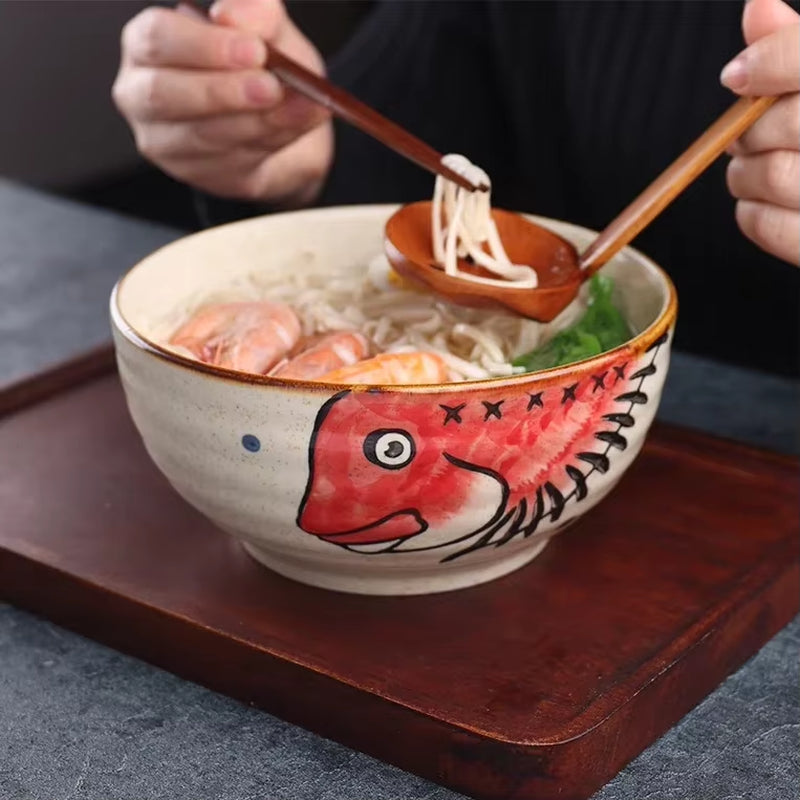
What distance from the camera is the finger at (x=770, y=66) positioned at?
937 millimetres

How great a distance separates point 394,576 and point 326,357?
178 mm

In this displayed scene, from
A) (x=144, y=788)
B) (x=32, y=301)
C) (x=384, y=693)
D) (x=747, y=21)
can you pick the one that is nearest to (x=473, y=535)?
(x=384, y=693)

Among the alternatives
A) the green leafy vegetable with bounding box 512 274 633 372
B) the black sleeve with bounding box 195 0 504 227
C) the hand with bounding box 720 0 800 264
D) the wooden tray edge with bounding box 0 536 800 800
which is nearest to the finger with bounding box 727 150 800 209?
the hand with bounding box 720 0 800 264

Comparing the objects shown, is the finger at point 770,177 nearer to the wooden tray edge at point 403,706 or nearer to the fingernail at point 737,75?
the fingernail at point 737,75

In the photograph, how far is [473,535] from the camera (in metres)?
0.84

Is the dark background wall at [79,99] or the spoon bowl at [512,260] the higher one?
the spoon bowl at [512,260]

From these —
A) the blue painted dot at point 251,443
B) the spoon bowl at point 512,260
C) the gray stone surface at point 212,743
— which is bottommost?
the gray stone surface at point 212,743

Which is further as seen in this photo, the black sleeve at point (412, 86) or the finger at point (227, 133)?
the black sleeve at point (412, 86)

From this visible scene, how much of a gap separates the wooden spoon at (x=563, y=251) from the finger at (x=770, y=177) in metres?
0.04

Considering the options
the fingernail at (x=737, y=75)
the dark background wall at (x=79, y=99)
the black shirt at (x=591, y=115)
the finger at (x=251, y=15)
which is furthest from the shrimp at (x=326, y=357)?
the dark background wall at (x=79, y=99)

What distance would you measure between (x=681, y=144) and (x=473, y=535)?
1020 millimetres

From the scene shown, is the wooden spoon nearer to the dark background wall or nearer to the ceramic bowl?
the ceramic bowl

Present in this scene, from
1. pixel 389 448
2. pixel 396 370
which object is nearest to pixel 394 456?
pixel 389 448

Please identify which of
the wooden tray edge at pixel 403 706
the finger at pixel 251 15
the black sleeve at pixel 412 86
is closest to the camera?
the wooden tray edge at pixel 403 706
